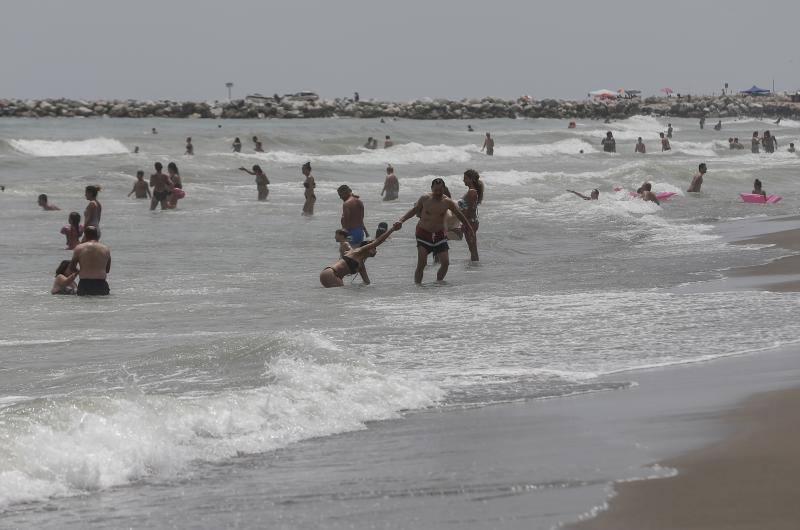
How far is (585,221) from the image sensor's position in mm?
23156

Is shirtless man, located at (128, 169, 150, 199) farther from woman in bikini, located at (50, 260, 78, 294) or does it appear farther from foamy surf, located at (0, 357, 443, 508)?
foamy surf, located at (0, 357, 443, 508)

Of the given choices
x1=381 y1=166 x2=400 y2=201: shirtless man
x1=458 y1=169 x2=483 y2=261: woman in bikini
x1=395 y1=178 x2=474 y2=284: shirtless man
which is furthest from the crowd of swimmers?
x1=381 y1=166 x2=400 y2=201: shirtless man

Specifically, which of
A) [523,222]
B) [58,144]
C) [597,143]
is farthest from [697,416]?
[597,143]

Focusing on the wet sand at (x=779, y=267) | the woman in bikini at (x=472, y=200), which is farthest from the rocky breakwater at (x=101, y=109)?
the woman in bikini at (x=472, y=200)

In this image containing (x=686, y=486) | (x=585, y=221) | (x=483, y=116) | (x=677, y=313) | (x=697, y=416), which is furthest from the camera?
(x=483, y=116)

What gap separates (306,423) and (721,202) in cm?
2184

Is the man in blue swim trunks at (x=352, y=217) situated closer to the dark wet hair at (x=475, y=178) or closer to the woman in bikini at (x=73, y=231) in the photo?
the dark wet hair at (x=475, y=178)

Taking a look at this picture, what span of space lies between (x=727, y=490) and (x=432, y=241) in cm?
928

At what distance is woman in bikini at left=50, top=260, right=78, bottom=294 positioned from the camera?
43.7 feet

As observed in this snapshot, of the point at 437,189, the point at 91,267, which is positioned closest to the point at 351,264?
the point at 437,189

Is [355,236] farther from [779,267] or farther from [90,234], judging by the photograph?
[779,267]

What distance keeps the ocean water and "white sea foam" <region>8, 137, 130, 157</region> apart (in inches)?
813

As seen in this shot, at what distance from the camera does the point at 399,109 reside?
86.6 m

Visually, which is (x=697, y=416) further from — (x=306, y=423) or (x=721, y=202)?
(x=721, y=202)
